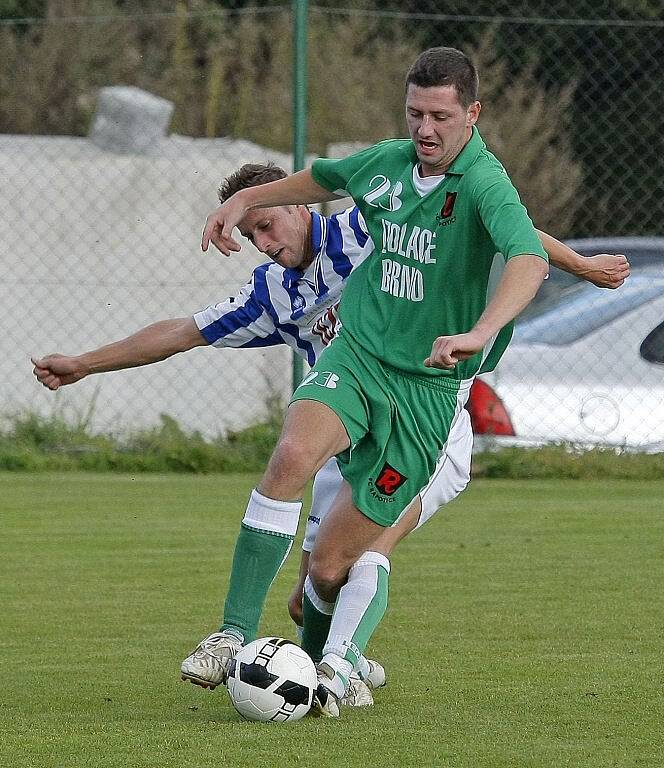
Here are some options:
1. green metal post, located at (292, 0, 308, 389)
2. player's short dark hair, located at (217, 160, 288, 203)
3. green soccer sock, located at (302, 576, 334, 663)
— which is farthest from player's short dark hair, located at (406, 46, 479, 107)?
green metal post, located at (292, 0, 308, 389)

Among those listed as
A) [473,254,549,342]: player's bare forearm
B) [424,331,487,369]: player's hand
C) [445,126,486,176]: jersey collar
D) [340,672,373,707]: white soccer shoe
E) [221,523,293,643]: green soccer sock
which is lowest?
[340,672,373,707]: white soccer shoe

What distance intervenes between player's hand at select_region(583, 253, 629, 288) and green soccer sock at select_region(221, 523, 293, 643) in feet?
3.92

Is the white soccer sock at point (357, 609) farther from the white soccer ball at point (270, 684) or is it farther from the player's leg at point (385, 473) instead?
the white soccer ball at point (270, 684)

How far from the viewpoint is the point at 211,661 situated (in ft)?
14.4

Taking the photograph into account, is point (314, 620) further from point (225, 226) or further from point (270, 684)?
point (225, 226)

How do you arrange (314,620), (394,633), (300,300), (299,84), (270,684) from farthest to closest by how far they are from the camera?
A: (299,84)
(394,633)
(300,300)
(314,620)
(270,684)

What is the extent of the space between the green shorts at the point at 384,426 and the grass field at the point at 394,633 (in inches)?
23.8

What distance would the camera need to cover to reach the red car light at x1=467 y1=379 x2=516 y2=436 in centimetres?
935

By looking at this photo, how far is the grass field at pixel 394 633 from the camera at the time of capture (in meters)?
4.04

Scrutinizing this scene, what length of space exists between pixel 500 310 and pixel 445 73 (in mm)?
808

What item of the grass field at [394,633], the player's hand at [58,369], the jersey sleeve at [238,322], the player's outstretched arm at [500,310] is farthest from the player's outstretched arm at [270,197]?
the grass field at [394,633]

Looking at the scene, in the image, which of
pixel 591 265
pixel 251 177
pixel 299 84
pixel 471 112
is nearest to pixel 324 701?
pixel 591 265

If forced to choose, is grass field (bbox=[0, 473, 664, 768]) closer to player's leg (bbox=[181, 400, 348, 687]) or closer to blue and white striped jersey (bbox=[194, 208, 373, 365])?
player's leg (bbox=[181, 400, 348, 687])

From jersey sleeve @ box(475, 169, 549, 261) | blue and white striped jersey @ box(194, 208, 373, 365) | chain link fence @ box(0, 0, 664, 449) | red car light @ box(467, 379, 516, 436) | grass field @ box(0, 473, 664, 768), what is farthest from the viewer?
chain link fence @ box(0, 0, 664, 449)
